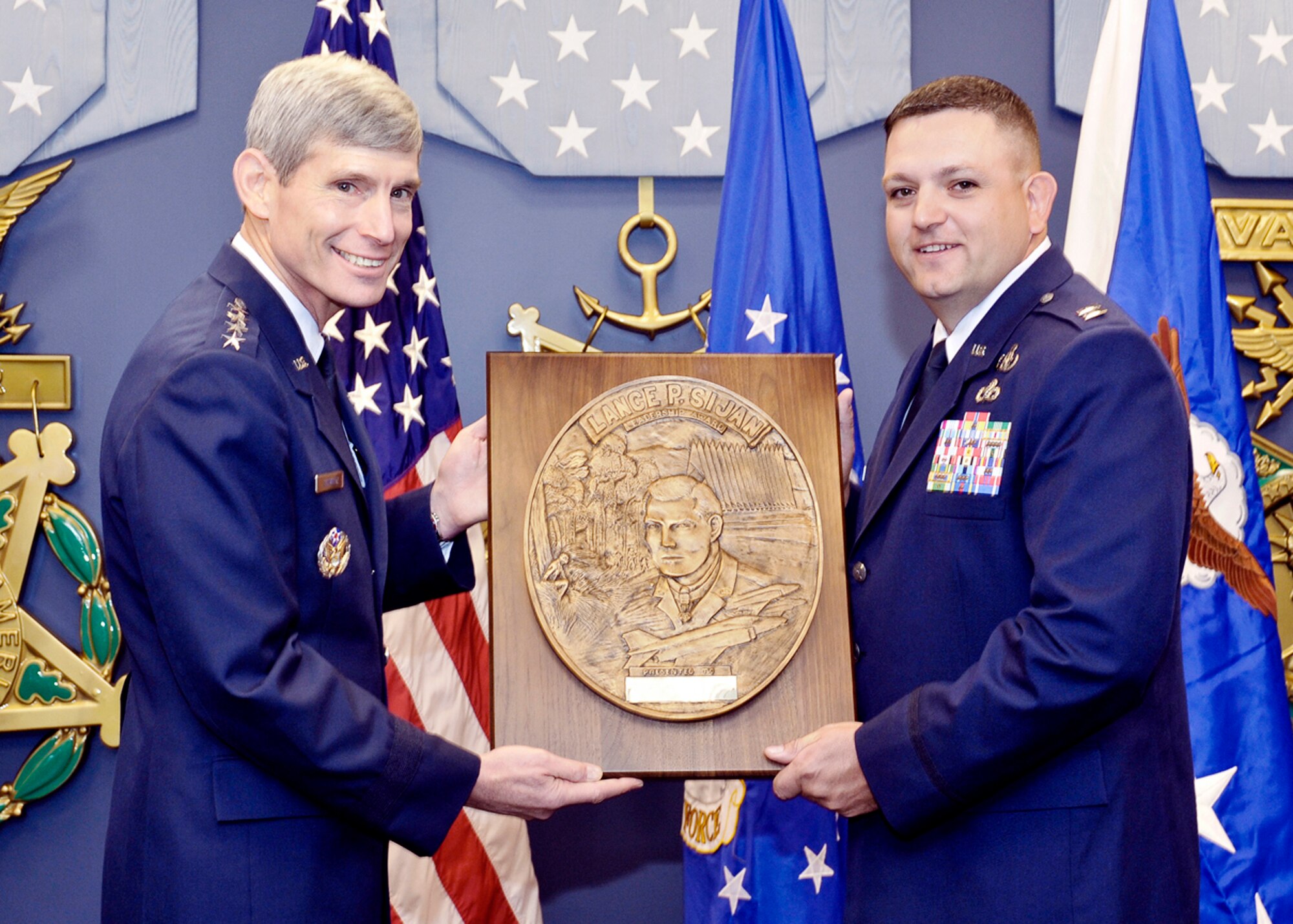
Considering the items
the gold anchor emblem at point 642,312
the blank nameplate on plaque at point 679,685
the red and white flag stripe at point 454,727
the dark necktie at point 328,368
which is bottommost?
the red and white flag stripe at point 454,727

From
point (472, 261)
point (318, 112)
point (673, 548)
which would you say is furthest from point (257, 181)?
point (472, 261)

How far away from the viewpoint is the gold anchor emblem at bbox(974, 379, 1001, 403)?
1803mm

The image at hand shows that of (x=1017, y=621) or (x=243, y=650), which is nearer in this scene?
(x=243, y=650)

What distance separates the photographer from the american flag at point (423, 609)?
2.85 metres

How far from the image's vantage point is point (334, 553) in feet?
5.61

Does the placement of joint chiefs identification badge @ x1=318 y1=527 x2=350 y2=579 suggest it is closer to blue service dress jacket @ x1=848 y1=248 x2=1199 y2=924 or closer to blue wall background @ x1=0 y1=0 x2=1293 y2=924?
blue service dress jacket @ x1=848 y1=248 x2=1199 y2=924

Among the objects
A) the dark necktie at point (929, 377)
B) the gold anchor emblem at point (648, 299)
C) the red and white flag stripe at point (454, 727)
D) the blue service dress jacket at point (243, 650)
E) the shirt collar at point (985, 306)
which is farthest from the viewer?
the gold anchor emblem at point (648, 299)

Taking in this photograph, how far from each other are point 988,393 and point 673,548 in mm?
558

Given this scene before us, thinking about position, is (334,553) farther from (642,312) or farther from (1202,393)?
(1202,393)

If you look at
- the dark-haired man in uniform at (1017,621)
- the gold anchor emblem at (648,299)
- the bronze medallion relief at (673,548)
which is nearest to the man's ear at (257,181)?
the bronze medallion relief at (673,548)

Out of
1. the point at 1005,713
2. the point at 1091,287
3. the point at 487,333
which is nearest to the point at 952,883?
the point at 1005,713

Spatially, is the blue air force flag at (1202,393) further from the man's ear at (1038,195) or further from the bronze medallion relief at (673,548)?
the bronze medallion relief at (673,548)

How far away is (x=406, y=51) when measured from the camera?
125 inches

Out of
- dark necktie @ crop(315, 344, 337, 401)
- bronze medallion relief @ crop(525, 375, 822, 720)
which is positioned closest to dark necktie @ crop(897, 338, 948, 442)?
bronze medallion relief @ crop(525, 375, 822, 720)
